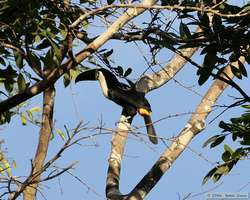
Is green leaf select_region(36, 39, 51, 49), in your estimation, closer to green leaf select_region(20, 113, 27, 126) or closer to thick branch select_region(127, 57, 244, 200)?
thick branch select_region(127, 57, 244, 200)

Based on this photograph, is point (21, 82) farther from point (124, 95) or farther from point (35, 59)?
point (124, 95)

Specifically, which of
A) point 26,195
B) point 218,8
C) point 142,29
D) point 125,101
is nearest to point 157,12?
point 142,29

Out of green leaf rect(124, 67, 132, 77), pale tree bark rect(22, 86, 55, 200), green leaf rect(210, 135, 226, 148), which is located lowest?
green leaf rect(210, 135, 226, 148)

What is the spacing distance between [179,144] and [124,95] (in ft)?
1.57

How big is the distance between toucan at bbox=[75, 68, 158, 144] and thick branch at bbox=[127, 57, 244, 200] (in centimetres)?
33

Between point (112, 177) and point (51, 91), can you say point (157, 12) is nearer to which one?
point (51, 91)

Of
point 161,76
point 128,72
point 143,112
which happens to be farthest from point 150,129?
point 161,76

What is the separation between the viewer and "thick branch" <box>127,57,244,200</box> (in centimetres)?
254

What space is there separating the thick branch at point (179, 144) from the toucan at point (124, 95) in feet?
1.08

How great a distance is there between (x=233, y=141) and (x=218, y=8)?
2.25 ft

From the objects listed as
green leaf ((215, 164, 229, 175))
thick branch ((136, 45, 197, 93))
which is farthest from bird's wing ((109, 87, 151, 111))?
green leaf ((215, 164, 229, 175))

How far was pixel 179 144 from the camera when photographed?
252 centimetres

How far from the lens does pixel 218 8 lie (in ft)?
6.65

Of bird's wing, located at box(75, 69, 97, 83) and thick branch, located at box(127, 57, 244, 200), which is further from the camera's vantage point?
thick branch, located at box(127, 57, 244, 200)
